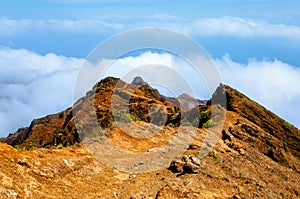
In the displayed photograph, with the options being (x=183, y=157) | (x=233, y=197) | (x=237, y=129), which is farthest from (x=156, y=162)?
(x=237, y=129)

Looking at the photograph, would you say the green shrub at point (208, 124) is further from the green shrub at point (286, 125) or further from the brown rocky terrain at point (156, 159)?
the green shrub at point (286, 125)

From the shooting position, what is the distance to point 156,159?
1300 inches

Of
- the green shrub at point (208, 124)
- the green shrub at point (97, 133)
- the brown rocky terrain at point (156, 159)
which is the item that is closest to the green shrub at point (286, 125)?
the brown rocky terrain at point (156, 159)

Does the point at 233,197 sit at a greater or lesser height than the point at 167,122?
lesser

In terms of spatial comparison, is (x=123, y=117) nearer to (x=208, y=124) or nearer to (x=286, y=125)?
(x=208, y=124)

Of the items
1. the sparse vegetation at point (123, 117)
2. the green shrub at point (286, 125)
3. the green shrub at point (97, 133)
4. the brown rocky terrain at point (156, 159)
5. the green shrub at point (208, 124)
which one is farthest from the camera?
the green shrub at point (286, 125)

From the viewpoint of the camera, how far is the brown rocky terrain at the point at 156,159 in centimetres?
2609

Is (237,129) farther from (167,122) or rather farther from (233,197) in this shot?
(233,197)

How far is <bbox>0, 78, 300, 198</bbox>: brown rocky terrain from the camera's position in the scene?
26.1 metres

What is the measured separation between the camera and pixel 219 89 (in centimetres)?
4822

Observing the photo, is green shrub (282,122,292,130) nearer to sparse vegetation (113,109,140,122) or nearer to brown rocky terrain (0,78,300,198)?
brown rocky terrain (0,78,300,198)

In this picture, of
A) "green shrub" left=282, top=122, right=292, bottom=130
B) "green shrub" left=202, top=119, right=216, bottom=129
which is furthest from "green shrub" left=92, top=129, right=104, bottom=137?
"green shrub" left=282, top=122, right=292, bottom=130

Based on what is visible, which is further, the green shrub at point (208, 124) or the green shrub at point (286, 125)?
the green shrub at point (286, 125)

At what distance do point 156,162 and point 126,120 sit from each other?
9876mm
